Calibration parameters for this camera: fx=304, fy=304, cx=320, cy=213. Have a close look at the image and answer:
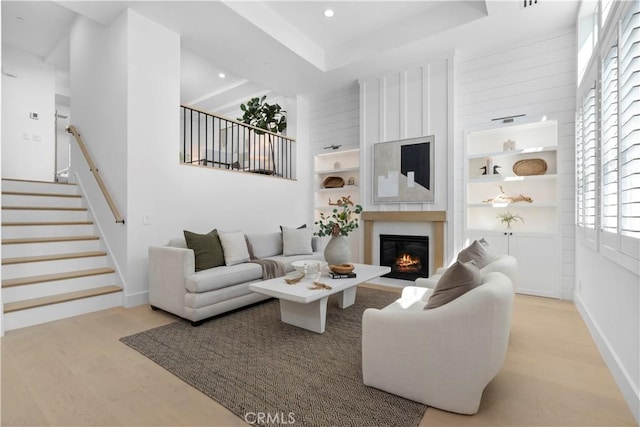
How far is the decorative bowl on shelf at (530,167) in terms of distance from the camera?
13.3 ft

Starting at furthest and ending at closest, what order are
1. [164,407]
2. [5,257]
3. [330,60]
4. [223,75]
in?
1. [223,75]
2. [330,60]
3. [5,257]
4. [164,407]

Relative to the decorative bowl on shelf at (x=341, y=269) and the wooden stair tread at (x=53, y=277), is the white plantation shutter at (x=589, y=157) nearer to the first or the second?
the decorative bowl on shelf at (x=341, y=269)

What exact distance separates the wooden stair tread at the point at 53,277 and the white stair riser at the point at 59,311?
35 cm

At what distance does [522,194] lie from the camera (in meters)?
4.28

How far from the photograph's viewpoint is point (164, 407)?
1729 mm

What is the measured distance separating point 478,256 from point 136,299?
3765 mm

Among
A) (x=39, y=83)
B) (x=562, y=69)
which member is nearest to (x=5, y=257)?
(x=39, y=83)

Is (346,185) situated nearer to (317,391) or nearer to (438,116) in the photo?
(438,116)

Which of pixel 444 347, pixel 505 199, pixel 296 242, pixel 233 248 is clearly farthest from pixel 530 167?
pixel 233 248

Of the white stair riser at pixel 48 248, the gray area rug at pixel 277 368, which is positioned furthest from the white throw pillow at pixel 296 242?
the white stair riser at pixel 48 248

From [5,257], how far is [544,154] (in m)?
6.75

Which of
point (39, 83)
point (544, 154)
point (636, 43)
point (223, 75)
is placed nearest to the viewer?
point (636, 43)

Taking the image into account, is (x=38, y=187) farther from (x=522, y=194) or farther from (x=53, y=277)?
(x=522, y=194)

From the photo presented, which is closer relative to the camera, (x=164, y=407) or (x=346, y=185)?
(x=164, y=407)
